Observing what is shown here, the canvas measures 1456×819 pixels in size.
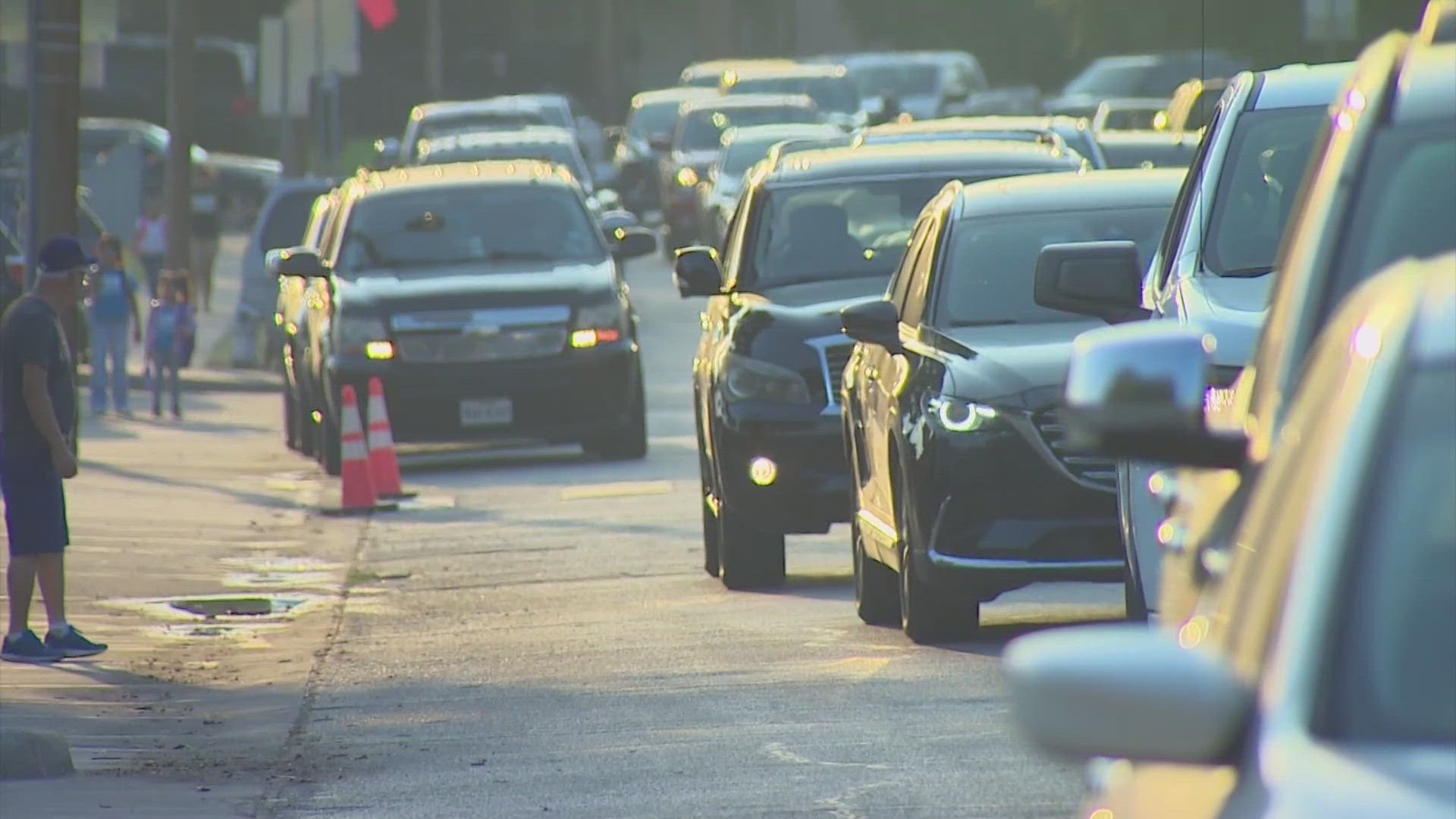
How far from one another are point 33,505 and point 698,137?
28.6 m

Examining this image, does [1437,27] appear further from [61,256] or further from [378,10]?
[378,10]

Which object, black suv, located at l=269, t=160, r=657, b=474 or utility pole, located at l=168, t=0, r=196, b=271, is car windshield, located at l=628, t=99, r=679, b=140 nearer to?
utility pole, located at l=168, t=0, r=196, b=271

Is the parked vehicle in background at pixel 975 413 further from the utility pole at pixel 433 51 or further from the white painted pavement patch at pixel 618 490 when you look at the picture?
the utility pole at pixel 433 51

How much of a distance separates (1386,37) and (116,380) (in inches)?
900

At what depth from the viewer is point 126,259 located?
33719 millimetres

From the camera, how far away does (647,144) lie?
159 ft

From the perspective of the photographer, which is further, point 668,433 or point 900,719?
point 668,433

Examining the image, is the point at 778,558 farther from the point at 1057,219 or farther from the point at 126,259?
the point at 126,259

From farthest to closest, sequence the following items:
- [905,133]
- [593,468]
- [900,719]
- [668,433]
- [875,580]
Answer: [668,433]
[593,468]
[905,133]
[875,580]
[900,719]

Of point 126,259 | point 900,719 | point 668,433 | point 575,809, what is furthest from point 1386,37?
point 126,259

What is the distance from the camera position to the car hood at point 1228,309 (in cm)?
945

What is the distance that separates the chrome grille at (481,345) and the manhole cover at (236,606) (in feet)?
18.7

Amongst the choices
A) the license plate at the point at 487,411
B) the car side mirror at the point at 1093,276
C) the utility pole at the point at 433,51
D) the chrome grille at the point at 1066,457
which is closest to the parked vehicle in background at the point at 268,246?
the license plate at the point at 487,411

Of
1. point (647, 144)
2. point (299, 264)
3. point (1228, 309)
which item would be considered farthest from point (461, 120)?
point (1228, 309)
